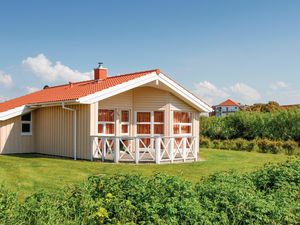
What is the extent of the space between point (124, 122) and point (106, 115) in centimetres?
115

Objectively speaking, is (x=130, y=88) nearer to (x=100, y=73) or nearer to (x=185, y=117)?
(x=185, y=117)

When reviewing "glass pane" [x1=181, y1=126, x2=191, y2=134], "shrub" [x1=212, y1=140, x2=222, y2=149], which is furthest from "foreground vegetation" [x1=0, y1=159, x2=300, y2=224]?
"shrub" [x1=212, y1=140, x2=222, y2=149]

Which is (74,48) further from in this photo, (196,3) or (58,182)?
(58,182)

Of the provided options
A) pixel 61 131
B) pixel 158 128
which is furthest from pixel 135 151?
pixel 61 131

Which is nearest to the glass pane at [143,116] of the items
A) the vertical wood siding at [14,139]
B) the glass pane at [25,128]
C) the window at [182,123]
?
the window at [182,123]

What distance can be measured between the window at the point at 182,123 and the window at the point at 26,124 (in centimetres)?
759

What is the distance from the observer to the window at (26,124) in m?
20.8

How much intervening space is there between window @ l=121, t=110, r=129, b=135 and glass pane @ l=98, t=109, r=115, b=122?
640 millimetres

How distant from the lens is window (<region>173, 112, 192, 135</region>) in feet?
67.4

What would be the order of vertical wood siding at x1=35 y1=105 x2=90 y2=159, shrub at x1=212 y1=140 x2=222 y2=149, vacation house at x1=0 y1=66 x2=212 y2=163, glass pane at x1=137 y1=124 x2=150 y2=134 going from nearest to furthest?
vacation house at x1=0 y1=66 x2=212 y2=163 < vertical wood siding at x1=35 y1=105 x2=90 y2=159 < glass pane at x1=137 y1=124 x2=150 y2=134 < shrub at x1=212 y1=140 x2=222 y2=149

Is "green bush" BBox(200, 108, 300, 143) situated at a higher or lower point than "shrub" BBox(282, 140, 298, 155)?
higher

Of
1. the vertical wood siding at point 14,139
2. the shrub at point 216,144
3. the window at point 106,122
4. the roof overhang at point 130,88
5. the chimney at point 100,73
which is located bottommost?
the shrub at point 216,144

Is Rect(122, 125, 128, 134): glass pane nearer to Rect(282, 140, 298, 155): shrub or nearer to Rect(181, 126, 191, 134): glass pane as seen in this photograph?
Rect(181, 126, 191, 134): glass pane

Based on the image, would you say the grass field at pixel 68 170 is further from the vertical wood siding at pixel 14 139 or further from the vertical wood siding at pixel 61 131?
the vertical wood siding at pixel 14 139
